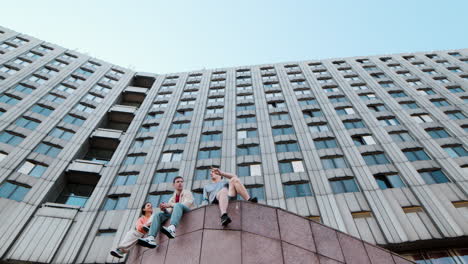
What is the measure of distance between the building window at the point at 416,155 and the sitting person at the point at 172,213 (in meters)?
20.3

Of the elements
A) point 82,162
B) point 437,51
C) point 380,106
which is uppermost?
point 437,51

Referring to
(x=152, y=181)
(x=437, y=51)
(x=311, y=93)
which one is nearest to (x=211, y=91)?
(x=311, y=93)

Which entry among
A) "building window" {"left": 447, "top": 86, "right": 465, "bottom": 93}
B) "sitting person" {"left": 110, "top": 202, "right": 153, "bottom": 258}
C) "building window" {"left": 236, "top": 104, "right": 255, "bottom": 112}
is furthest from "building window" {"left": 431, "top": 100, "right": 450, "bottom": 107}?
"sitting person" {"left": 110, "top": 202, "right": 153, "bottom": 258}

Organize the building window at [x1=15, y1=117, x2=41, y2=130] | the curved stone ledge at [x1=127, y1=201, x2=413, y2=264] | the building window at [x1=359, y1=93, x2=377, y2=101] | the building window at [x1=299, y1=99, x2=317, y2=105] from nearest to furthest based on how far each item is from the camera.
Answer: the curved stone ledge at [x1=127, y1=201, x2=413, y2=264]
the building window at [x1=15, y1=117, x2=41, y2=130]
the building window at [x1=359, y1=93, x2=377, y2=101]
the building window at [x1=299, y1=99, x2=317, y2=105]

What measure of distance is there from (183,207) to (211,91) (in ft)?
87.4

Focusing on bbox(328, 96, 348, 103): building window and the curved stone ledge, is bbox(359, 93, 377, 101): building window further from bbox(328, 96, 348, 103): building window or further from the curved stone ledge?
the curved stone ledge

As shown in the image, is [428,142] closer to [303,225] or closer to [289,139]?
[289,139]

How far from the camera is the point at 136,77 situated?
38.9 meters

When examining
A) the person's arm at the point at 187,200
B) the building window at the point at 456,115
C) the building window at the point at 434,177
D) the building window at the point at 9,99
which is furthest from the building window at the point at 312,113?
the building window at the point at 9,99

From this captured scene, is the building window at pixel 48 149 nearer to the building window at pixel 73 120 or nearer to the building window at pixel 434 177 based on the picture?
the building window at pixel 73 120

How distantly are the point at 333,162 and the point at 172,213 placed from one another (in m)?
17.0

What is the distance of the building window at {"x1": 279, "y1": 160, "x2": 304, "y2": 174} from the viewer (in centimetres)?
2105

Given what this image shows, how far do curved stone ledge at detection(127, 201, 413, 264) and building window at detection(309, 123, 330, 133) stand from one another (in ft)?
54.7

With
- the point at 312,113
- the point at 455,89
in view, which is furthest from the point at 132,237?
the point at 455,89
